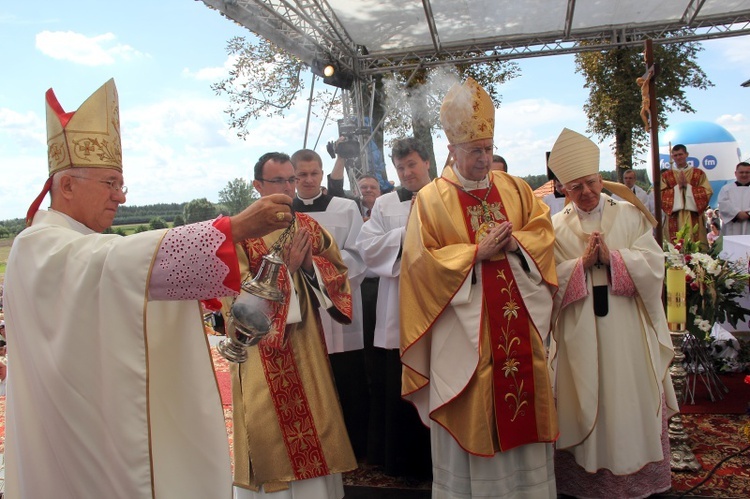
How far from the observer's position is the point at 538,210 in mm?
3527

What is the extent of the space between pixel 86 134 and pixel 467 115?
2.03 meters

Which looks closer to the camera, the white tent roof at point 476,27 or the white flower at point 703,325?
the white flower at point 703,325

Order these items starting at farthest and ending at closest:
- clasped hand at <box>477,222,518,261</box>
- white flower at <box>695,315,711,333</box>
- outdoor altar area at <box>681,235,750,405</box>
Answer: outdoor altar area at <box>681,235,750,405</box> < white flower at <box>695,315,711,333</box> < clasped hand at <box>477,222,518,261</box>

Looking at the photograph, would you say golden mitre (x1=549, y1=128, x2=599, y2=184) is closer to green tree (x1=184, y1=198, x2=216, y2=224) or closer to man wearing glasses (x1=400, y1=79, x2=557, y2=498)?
man wearing glasses (x1=400, y1=79, x2=557, y2=498)

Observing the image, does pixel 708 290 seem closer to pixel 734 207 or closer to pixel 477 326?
pixel 477 326

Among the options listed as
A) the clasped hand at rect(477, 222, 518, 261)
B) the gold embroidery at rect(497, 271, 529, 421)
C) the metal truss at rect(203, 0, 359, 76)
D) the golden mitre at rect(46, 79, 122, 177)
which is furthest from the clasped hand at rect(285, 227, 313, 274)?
the metal truss at rect(203, 0, 359, 76)

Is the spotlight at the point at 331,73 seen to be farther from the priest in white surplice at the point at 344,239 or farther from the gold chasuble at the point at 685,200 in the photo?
the gold chasuble at the point at 685,200

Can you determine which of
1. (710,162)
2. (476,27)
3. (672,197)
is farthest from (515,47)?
(710,162)

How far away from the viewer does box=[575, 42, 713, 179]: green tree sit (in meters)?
14.8

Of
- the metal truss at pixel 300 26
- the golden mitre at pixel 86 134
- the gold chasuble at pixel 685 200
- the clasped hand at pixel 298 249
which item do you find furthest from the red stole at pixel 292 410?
the gold chasuble at pixel 685 200

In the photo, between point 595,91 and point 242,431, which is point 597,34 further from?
point 242,431

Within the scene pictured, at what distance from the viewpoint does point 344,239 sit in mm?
4258

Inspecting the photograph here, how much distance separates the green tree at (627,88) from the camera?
1484cm

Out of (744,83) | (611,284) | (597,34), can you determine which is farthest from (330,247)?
(744,83)
